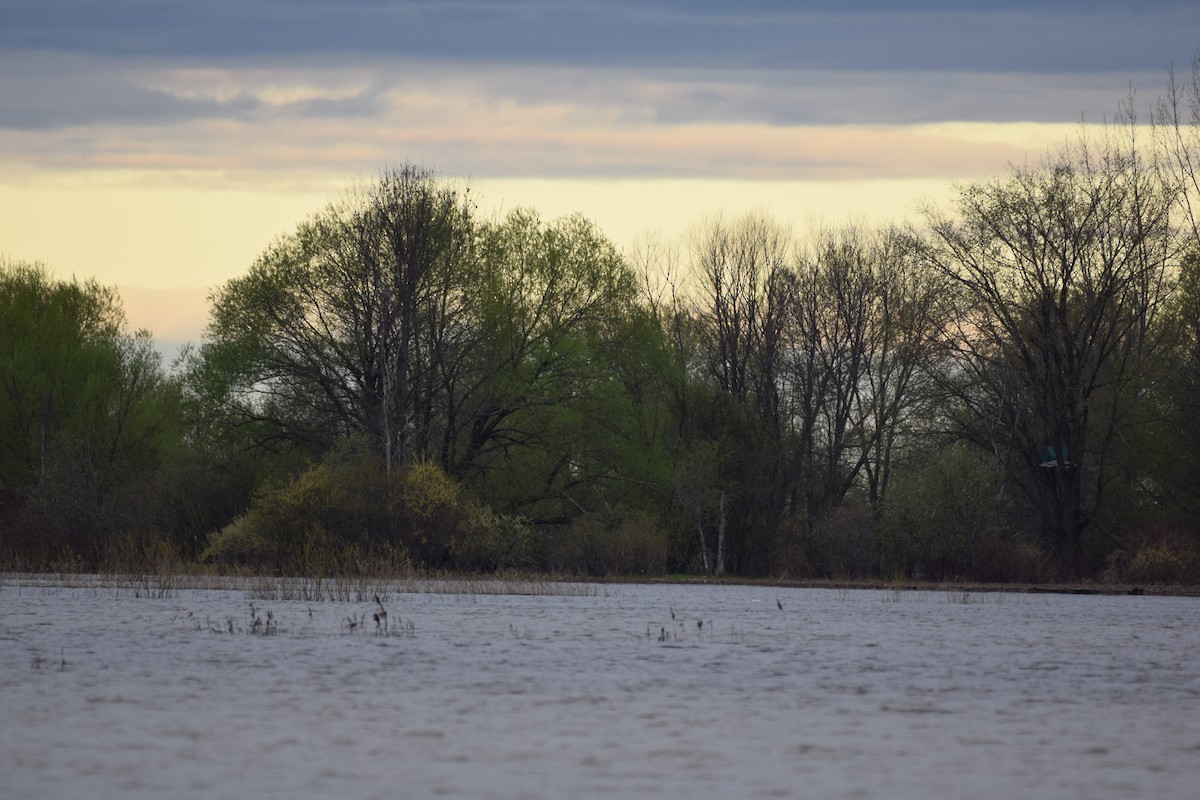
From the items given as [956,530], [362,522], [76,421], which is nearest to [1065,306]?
[956,530]

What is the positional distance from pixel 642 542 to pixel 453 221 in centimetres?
1196

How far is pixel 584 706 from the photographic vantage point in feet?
52.7

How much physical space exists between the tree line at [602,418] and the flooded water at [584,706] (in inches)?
665

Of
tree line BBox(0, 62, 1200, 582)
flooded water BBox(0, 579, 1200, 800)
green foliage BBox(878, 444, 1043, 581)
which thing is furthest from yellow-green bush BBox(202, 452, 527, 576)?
flooded water BBox(0, 579, 1200, 800)

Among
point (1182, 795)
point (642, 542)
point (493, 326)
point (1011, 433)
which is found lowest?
point (1182, 795)

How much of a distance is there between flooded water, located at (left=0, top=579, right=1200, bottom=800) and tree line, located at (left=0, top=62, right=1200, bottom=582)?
16896mm

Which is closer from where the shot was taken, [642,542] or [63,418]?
[642,542]

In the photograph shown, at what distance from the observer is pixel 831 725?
585 inches

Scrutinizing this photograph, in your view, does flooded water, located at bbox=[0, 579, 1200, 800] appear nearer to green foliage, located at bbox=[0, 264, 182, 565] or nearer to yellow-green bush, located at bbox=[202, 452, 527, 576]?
yellow-green bush, located at bbox=[202, 452, 527, 576]

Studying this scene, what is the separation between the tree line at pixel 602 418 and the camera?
45.6 metres

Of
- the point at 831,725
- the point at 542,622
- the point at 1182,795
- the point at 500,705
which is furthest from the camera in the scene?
the point at 542,622

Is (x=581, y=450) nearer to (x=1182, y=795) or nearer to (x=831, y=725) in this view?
(x=831, y=725)

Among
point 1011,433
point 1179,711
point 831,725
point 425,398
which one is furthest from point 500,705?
point 1011,433

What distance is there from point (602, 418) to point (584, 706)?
127ft
